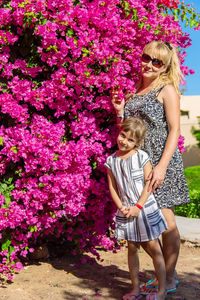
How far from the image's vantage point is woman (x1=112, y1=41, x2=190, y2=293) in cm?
377

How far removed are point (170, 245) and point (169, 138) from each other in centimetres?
100

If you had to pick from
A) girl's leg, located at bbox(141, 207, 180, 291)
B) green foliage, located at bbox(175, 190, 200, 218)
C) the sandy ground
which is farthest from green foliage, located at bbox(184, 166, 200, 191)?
girl's leg, located at bbox(141, 207, 180, 291)

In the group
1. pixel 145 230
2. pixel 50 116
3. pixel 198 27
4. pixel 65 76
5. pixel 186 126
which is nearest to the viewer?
pixel 145 230

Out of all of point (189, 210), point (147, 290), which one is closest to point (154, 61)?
point (147, 290)

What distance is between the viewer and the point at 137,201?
370 centimetres

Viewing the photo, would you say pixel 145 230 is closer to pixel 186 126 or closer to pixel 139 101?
pixel 139 101

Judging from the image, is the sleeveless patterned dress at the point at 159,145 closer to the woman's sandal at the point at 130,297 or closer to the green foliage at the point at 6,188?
the woman's sandal at the point at 130,297

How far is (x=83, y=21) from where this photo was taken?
13.8 feet

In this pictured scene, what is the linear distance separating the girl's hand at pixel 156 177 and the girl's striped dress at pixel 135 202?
0.07m

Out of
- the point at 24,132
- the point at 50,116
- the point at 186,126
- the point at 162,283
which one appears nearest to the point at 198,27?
the point at 50,116

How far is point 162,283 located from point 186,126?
714 inches

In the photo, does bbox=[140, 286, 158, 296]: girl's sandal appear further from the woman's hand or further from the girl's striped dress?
the woman's hand

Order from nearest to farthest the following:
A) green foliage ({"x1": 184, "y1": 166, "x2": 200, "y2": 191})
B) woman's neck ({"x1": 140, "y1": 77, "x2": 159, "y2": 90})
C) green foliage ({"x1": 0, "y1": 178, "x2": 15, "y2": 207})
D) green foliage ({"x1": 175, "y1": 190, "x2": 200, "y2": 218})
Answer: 1. woman's neck ({"x1": 140, "y1": 77, "x2": 159, "y2": 90})
2. green foliage ({"x1": 0, "y1": 178, "x2": 15, "y2": 207})
3. green foliage ({"x1": 175, "y1": 190, "x2": 200, "y2": 218})
4. green foliage ({"x1": 184, "y1": 166, "x2": 200, "y2": 191})

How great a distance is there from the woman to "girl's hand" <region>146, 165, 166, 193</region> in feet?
0.04
